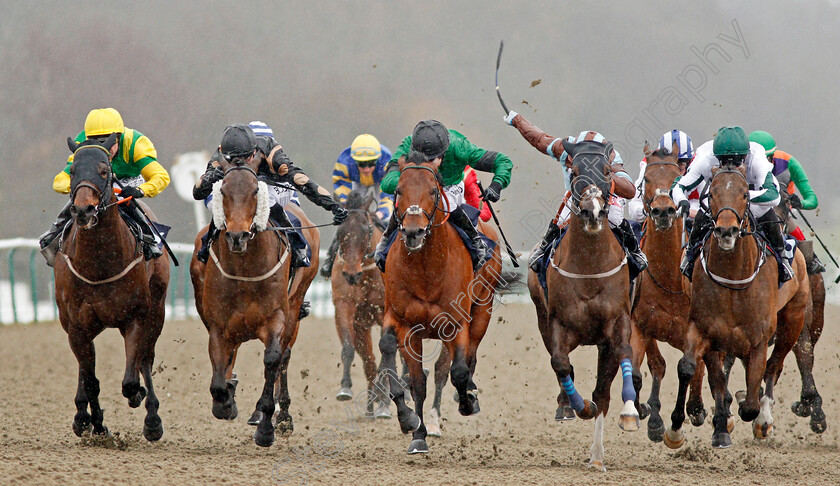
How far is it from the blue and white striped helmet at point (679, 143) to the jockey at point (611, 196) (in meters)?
0.97

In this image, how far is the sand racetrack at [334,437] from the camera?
6.71 m

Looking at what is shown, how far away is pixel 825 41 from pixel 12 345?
23.2 m

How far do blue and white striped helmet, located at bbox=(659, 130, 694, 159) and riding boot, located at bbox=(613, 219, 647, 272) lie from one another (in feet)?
4.00

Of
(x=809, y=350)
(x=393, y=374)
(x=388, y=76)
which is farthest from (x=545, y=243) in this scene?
(x=388, y=76)

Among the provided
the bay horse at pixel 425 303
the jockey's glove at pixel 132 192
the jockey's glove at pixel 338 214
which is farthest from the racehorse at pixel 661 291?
the jockey's glove at pixel 132 192

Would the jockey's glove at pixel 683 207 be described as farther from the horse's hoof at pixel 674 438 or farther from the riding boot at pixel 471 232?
the horse's hoof at pixel 674 438

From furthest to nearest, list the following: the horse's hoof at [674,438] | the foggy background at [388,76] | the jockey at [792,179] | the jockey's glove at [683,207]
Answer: the foggy background at [388,76]
the jockey at [792,179]
the horse's hoof at [674,438]
the jockey's glove at [683,207]

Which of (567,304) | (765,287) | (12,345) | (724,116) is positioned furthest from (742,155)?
(724,116)

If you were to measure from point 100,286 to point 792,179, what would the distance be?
21.5 ft

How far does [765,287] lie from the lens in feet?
24.7

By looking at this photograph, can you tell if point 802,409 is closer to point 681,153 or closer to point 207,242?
point 681,153

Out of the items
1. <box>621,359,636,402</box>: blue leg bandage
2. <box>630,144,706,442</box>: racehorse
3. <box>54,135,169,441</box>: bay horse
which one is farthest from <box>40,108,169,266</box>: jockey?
<box>630,144,706,442</box>: racehorse

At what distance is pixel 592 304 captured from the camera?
287 inches

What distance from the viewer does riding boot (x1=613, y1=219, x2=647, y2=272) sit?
25.0 ft
